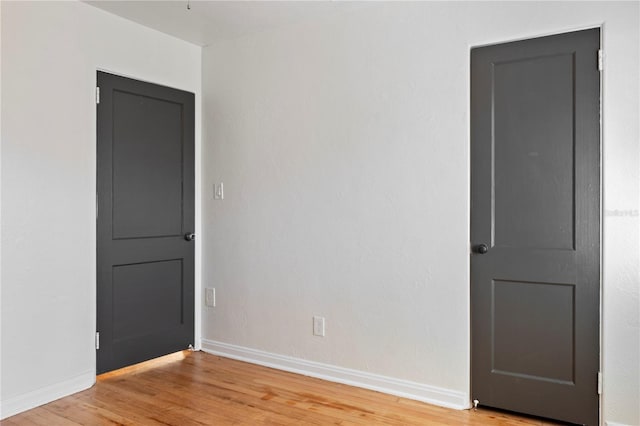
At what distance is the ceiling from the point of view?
3.15 meters

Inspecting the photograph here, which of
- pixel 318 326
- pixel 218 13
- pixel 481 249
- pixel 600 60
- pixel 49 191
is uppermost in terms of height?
pixel 218 13

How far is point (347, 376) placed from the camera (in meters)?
3.26

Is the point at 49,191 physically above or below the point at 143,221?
above

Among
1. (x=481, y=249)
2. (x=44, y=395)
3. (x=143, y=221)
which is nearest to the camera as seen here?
(x=481, y=249)

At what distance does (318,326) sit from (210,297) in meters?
1.05

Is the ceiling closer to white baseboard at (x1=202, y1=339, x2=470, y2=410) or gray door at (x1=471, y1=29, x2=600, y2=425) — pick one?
gray door at (x1=471, y1=29, x2=600, y2=425)

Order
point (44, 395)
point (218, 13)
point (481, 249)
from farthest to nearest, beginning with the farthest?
point (218, 13)
point (44, 395)
point (481, 249)

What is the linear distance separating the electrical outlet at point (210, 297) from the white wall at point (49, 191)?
96 cm

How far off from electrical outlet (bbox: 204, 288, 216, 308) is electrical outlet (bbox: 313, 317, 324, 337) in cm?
98

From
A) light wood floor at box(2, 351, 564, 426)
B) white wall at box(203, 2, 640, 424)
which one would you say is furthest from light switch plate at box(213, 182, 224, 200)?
light wood floor at box(2, 351, 564, 426)

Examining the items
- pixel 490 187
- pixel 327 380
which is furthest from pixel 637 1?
pixel 327 380

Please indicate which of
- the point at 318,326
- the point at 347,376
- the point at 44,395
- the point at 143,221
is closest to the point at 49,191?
the point at 143,221

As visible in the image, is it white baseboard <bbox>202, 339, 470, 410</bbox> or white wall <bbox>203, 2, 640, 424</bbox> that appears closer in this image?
white wall <bbox>203, 2, 640, 424</bbox>

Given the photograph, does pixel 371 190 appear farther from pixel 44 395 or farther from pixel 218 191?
pixel 44 395
